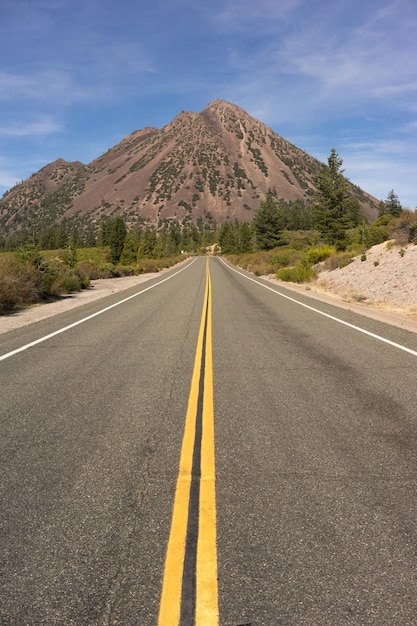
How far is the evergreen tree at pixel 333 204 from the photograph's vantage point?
148ft

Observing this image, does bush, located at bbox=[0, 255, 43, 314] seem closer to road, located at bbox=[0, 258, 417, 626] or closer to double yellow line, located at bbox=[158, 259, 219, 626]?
road, located at bbox=[0, 258, 417, 626]

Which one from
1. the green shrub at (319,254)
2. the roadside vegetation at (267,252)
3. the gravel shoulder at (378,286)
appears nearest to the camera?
the gravel shoulder at (378,286)

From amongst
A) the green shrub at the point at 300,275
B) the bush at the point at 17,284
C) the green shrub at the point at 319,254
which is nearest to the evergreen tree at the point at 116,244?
the green shrub at the point at 300,275

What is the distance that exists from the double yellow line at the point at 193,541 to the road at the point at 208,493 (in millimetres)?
11

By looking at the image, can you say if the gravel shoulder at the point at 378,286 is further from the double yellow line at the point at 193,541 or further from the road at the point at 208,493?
the double yellow line at the point at 193,541

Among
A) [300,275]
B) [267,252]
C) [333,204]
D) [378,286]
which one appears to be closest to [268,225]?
[267,252]

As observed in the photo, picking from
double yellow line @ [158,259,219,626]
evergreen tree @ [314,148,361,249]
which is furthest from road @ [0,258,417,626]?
evergreen tree @ [314,148,361,249]

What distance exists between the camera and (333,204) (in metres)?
46.0

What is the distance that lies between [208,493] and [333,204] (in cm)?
4668

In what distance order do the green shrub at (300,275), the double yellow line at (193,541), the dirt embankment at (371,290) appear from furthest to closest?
the green shrub at (300,275)
the dirt embankment at (371,290)
the double yellow line at (193,541)

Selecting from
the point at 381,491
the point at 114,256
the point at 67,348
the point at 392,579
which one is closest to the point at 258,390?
the point at 381,491

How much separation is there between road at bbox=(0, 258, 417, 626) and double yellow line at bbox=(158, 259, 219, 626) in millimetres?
11

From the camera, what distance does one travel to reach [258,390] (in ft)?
19.5

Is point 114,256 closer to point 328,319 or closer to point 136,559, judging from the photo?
point 328,319
